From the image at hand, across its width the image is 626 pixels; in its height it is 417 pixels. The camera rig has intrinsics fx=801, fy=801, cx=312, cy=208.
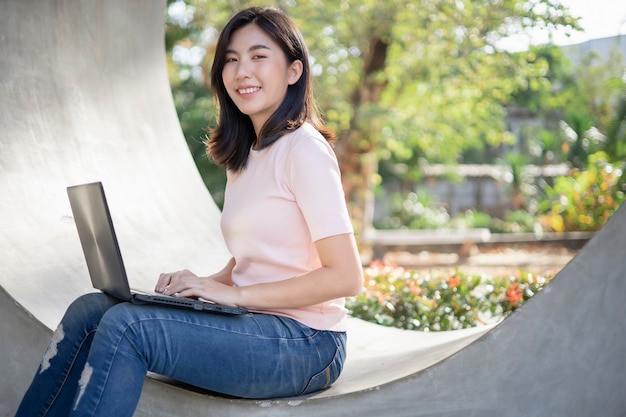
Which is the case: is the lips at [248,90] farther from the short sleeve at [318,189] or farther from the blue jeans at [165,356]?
the blue jeans at [165,356]

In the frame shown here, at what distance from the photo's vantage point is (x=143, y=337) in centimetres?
196

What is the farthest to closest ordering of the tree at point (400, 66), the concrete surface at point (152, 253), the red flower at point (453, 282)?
1. the tree at point (400, 66)
2. the red flower at point (453, 282)
3. the concrete surface at point (152, 253)

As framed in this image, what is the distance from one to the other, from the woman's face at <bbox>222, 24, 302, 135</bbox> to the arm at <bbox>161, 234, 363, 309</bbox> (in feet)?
1.70

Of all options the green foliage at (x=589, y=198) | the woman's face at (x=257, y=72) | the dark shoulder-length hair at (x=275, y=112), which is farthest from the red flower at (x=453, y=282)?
the green foliage at (x=589, y=198)

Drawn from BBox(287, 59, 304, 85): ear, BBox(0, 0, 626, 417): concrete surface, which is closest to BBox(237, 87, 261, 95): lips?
BBox(287, 59, 304, 85): ear

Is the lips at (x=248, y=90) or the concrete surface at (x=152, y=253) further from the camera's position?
the lips at (x=248, y=90)

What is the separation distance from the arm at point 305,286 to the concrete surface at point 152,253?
32 centimetres

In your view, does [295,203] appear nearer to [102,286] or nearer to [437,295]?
[102,286]

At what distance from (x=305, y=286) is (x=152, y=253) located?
181 centimetres

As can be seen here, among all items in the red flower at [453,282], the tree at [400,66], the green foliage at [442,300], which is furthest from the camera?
the tree at [400,66]

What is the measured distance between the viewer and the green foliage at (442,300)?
429cm

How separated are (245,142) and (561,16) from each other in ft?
19.1

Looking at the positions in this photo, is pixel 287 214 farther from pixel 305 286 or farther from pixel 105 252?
pixel 105 252

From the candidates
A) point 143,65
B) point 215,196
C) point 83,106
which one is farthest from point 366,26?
point 83,106
